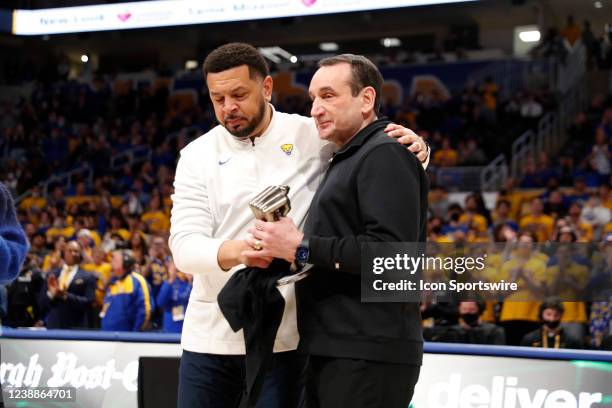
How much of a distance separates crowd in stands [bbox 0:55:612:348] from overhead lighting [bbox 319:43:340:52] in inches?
209

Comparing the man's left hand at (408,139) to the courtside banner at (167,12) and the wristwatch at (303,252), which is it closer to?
the wristwatch at (303,252)

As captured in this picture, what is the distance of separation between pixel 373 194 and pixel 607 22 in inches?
835

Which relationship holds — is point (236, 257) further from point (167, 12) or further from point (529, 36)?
point (529, 36)

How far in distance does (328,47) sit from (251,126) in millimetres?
24340

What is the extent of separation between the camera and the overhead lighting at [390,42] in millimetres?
25859

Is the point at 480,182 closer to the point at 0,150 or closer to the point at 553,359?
the point at 553,359

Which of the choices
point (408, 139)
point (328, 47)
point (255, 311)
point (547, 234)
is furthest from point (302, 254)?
point (328, 47)

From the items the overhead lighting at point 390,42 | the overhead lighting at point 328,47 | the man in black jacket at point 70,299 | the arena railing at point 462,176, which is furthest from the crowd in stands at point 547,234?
the overhead lighting at point 328,47

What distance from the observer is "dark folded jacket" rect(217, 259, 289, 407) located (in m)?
2.76

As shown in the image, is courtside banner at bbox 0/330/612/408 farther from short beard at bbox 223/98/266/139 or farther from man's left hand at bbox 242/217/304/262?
man's left hand at bbox 242/217/304/262

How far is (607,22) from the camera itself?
21.9m

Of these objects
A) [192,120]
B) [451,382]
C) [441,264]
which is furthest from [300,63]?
[441,264]

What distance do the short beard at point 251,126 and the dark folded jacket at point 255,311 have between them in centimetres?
53

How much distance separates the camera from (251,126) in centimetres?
306
